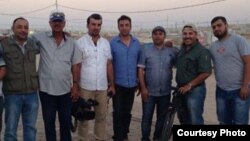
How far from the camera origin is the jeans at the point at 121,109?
668 centimetres

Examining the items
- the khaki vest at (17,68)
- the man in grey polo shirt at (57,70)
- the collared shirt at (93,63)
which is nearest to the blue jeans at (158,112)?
the collared shirt at (93,63)

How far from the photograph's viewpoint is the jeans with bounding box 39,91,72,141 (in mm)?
5902

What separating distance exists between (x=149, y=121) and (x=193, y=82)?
111 cm

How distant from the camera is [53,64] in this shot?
5.79m

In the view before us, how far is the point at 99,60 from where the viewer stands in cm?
627

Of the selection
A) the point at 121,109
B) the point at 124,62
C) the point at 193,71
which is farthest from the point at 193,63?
the point at 121,109

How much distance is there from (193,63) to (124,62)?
1107 mm

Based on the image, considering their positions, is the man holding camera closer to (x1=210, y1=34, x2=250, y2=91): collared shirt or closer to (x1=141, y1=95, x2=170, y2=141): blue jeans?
(x1=141, y1=95, x2=170, y2=141): blue jeans

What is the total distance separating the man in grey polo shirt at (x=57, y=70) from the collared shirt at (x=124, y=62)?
0.78 meters

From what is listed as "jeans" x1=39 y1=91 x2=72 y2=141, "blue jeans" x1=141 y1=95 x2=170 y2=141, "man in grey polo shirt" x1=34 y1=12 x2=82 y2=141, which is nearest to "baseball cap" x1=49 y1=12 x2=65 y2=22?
"man in grey polo shirt" x1=34 y1=12 x2=82 y2=141

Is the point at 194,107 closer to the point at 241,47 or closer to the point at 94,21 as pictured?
the point at 241,47

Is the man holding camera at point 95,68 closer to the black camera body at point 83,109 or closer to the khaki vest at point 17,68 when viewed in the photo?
the black camera body at point 83,109

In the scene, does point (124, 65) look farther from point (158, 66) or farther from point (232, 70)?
point (232, 70)

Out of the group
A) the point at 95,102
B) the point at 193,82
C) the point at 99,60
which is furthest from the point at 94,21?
the point at 193,82
